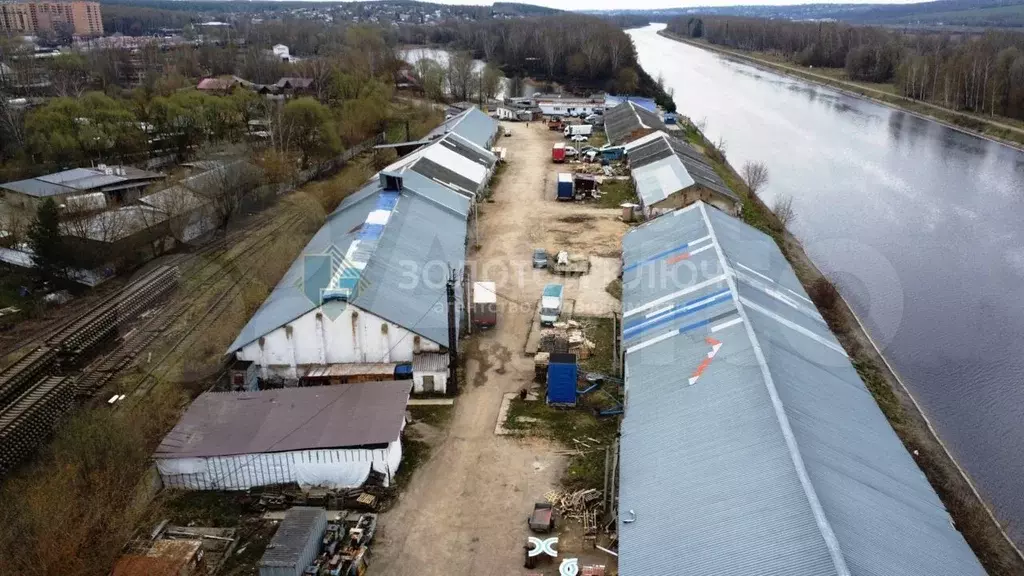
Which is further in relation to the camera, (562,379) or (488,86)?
(488,86)

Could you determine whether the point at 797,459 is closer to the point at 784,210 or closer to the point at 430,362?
the point at 430,362

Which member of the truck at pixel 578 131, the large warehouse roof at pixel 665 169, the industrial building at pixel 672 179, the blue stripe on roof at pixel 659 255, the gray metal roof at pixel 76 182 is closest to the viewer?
the blue stripe on roof at pixel 659 255

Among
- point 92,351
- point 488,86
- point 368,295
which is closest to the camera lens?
point 368,295

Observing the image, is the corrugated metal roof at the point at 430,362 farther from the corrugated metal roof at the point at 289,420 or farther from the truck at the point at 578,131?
the truck at the point at 578,131

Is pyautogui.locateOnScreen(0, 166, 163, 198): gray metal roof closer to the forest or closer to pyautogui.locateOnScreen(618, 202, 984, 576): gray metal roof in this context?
pyautogui.locateOnScreen(618, 202, 984, 576): gray metal roof

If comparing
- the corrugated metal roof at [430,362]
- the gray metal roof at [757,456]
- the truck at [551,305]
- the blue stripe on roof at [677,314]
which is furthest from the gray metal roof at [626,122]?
the corrugated metal roof at [430,362]

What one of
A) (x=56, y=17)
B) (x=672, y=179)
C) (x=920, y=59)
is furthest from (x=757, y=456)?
(x=56, y=17)

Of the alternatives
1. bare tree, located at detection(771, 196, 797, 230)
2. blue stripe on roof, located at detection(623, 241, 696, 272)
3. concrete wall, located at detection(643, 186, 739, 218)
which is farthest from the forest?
blue stripe on roof, located at detection(623, 241, 696, 272)
